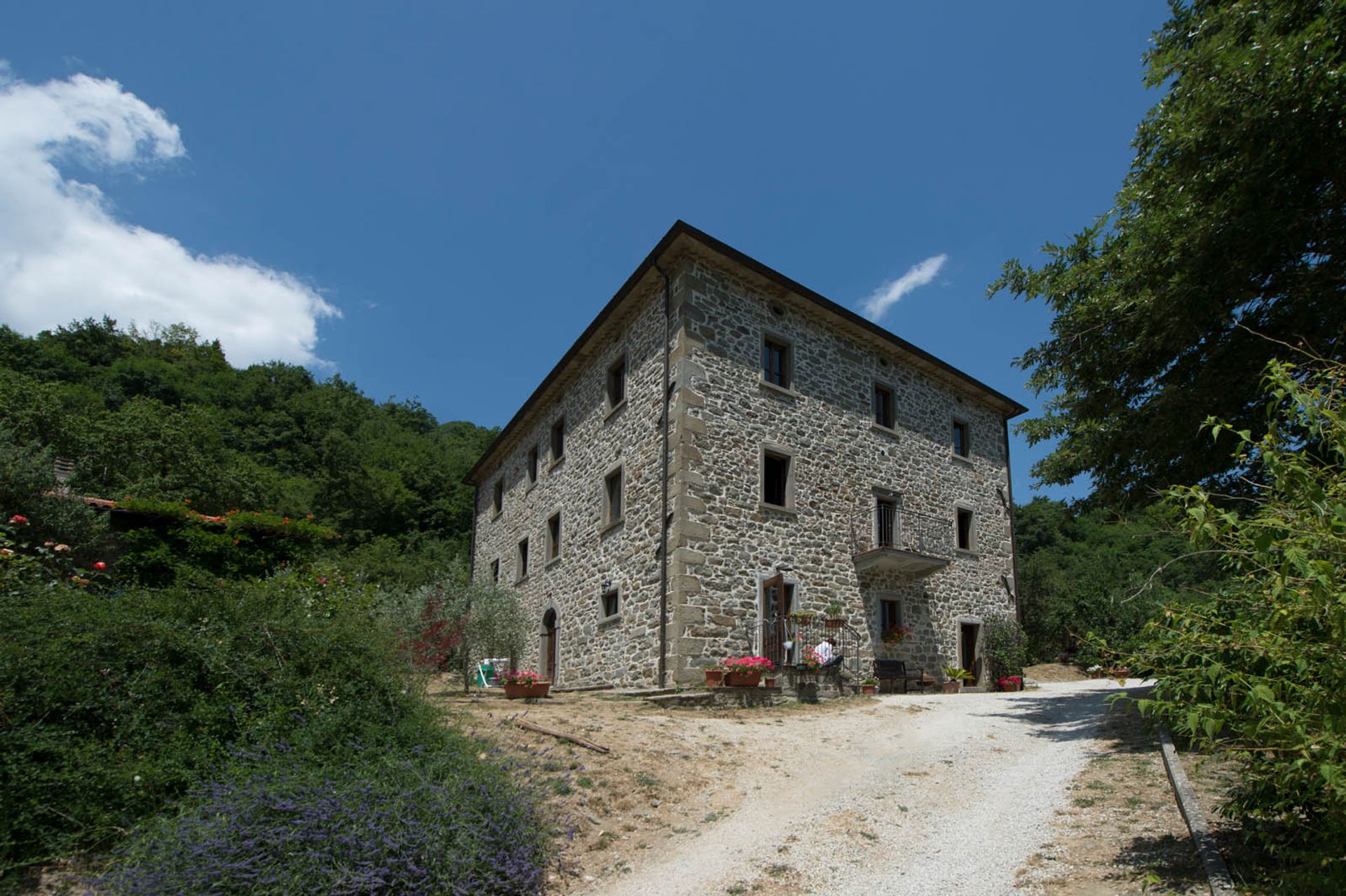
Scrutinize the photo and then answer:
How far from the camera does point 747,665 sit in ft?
39.7

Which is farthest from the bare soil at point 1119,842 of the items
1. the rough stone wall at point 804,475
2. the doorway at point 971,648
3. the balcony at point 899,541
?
the doorway at point 971,648

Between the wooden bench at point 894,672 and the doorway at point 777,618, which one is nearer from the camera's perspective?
the doorway at point 777,618

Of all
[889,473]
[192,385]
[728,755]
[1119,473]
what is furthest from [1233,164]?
[192,385]

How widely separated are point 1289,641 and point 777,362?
12.8m

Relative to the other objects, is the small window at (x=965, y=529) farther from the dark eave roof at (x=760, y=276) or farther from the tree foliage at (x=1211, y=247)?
the tree foliage at (x=1211, y=247)

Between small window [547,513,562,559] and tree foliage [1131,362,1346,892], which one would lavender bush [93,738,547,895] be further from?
small window [547,513,562,559]

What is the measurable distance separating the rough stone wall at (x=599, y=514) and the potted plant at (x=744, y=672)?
138cm

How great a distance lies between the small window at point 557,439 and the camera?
19.5 meters

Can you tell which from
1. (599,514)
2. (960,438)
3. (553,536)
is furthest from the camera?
(960,438)

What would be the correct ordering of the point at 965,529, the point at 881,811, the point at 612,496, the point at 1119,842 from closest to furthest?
the point at 1119,842 < the point at 881,811 < the point at 612,496 < the point at 965,529

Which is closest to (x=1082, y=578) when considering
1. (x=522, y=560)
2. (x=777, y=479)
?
(x=777, y=479)

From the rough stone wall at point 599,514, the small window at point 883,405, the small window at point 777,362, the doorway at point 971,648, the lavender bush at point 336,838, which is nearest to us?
the lavender bush at point 336,838

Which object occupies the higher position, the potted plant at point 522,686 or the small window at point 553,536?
the small window at point 553,536

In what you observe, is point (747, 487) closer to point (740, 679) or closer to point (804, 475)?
point (804, 475)
